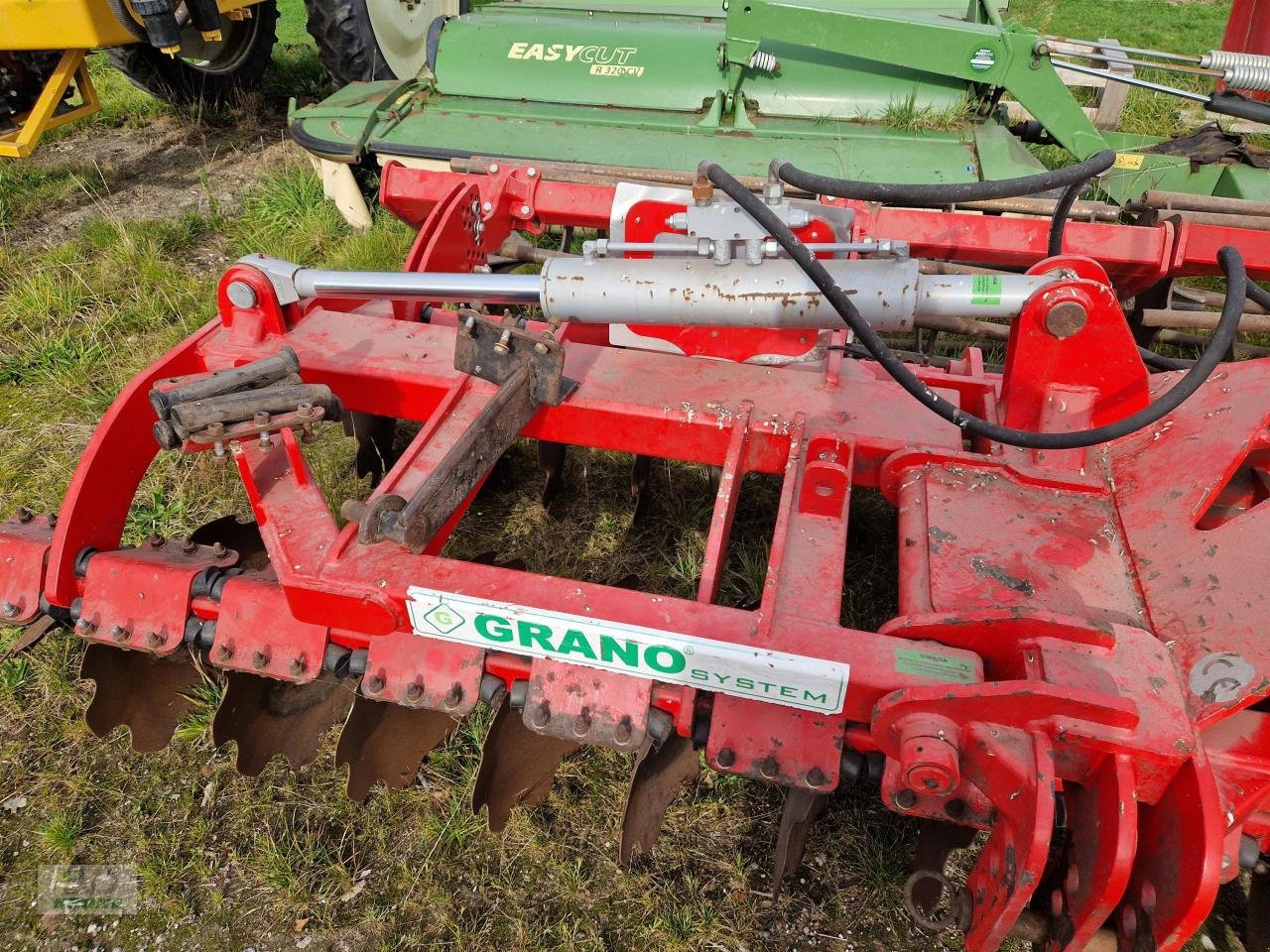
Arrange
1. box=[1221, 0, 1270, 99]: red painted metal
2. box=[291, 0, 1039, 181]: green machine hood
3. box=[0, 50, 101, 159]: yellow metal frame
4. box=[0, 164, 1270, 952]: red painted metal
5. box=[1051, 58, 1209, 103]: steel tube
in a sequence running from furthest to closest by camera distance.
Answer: box=[1221, 0, 1270, 99]: red painted metal → box=[0, 50, 101, 159]: yellow metal frame → box=[291, 0, 1039, 181]: green machine hood → box=[1051, 58, 1209, 103]: steel tube → box=[0, 164, 1270, 952]: red painted metal

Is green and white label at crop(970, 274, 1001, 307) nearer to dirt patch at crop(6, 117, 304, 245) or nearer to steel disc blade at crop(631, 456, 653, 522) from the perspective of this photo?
steel disc blade at crop(631, 456, 653, 522)

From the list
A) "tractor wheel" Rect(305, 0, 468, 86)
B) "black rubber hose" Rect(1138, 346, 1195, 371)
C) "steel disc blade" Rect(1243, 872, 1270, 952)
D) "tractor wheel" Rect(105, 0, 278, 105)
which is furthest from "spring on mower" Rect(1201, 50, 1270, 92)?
"tractor wheel" Rect(105, 0, 278, 105)

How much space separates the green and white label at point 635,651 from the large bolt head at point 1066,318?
0.88m

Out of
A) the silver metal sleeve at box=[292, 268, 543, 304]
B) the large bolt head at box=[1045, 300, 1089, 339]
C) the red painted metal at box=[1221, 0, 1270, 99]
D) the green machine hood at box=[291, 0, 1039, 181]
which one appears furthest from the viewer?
the red painted metal at box=[1221, 0, 1270, 99]

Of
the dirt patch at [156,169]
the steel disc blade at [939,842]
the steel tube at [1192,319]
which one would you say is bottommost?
the steel disc blade at [939,842]

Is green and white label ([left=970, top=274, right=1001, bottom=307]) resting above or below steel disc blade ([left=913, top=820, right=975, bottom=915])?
above

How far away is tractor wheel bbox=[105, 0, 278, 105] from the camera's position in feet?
19.5

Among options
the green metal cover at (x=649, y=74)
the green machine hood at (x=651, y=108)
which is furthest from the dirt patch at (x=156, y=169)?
the green metal cover at (x=649, y=74)

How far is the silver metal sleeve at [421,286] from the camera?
191 centimetres

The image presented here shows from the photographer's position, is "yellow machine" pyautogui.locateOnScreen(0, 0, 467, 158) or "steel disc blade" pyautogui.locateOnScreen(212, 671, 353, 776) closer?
"steel disc blade" pyautogui.locateOnScreen(212, 671, 353, 776)

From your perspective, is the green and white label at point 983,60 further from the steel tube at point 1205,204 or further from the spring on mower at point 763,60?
the spring on mower at point 763,60

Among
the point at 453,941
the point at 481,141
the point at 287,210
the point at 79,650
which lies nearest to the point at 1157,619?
the point at 453,941

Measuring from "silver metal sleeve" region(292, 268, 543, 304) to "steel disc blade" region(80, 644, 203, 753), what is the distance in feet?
3.22

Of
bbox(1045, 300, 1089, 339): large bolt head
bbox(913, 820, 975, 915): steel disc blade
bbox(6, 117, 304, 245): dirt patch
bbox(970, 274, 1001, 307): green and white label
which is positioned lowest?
bbox(913, 820, 975, 915): steel disc blade
